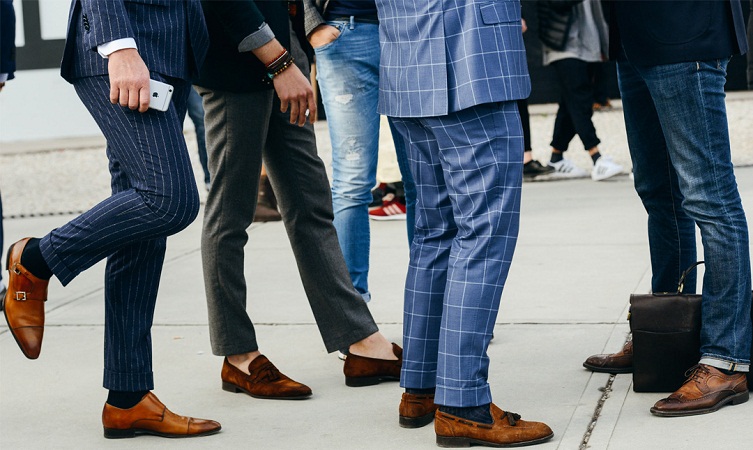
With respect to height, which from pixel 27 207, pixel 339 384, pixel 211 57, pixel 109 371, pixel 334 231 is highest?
pixel 211 57

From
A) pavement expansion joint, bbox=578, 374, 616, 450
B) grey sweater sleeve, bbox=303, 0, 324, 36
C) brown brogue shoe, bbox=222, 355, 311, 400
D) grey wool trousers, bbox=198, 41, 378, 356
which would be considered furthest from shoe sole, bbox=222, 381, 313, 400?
grey sweater sleeve, bbox=303, 0, 324, 36

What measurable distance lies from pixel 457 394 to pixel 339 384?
0.86 m

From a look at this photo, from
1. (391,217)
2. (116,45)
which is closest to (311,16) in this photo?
(116,45)

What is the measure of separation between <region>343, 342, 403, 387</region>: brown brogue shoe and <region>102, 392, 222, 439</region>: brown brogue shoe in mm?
598

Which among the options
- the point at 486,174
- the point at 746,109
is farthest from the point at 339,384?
the point at 746,109

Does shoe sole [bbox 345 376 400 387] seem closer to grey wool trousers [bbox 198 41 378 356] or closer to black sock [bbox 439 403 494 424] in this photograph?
grey wool trousers [bbox 198 41 378 356]

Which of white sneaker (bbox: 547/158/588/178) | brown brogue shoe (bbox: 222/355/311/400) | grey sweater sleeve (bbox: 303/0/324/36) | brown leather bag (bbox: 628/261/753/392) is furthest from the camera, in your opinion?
white sneaker (bbox: 547/158/588/178)

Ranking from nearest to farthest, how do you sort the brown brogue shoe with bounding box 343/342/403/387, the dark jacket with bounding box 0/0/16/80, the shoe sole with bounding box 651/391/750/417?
the shoe sole with bounding box 651/391/750/417 → the brown brogue shoe with bounding box 343/342/403/387 → the dark jacket with bounding box 0/0/16/80

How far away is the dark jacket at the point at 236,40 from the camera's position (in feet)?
10.8

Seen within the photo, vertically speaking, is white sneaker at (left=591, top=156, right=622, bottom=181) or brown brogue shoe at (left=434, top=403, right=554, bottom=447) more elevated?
brown brogue shoe at (left=434, top=403, right=554, bottom=447)

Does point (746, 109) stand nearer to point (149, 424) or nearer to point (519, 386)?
point (519, 386)

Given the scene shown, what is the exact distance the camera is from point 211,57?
11.3ft

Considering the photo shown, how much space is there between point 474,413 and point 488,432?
6 centimetres

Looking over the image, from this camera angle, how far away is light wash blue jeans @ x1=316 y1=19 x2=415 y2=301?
4.11m
